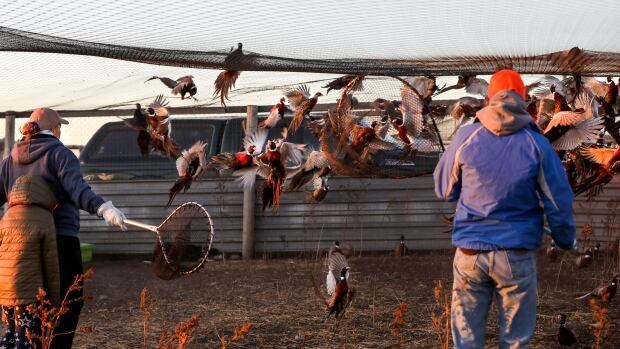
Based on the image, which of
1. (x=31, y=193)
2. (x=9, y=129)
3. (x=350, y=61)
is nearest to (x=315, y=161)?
(x=350, y=61)

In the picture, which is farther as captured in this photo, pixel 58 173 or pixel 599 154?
pixel 599 154

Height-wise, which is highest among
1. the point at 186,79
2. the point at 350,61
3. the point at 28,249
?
the point at 350,61

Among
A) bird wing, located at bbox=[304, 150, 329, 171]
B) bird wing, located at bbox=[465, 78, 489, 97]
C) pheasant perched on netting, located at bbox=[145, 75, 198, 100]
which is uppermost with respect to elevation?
bird wing, located at bbox=[465, 78, 489, 97]

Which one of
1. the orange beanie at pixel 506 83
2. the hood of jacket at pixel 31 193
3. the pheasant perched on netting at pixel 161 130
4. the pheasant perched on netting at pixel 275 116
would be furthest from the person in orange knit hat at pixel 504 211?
the pheasant perched on netting at pixel 161 130

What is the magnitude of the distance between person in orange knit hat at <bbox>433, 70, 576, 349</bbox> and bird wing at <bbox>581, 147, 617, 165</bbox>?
5.41 ft

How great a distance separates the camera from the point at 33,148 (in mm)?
4965

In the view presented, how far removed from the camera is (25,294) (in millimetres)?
4703

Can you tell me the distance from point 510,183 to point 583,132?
1.67m

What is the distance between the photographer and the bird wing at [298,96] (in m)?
6.31

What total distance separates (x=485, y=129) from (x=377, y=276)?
207 inches

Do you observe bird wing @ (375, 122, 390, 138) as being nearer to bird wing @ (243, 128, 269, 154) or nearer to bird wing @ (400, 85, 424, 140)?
bird wing @ (400, 85, 424, 140)

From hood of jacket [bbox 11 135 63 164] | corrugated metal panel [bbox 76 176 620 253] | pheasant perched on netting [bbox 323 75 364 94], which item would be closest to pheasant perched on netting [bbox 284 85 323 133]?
pheasant perched on netting [bbox 323 75 364 94]

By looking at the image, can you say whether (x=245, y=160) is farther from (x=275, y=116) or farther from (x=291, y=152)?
(x=275, y=116)

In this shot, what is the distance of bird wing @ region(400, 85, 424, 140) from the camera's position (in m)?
6.03
